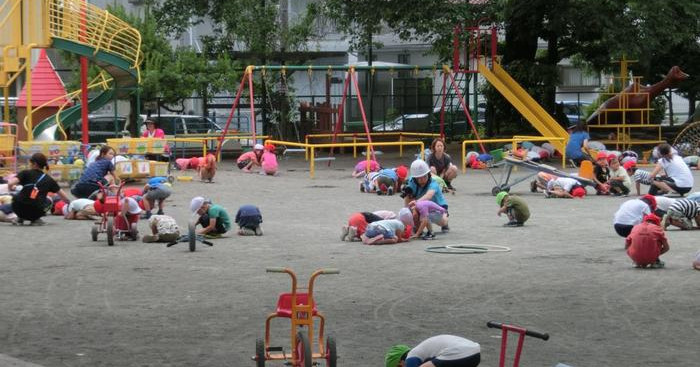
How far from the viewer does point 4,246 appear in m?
17.5

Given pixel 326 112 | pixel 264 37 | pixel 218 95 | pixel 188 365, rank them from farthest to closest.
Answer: pixel 218 95
pixel 264 37
pixel 326 112
pixel 188 365

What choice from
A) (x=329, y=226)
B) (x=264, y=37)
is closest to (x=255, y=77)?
(x=264, y=37)

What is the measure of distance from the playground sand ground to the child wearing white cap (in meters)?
12.4

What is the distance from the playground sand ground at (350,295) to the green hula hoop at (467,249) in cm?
20

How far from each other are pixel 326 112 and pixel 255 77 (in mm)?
7352

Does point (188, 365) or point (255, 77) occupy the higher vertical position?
point (255, 77)

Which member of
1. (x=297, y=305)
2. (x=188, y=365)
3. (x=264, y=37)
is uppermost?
(x=264, y=37)

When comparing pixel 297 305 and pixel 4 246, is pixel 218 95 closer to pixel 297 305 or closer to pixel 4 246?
pixel 4 246

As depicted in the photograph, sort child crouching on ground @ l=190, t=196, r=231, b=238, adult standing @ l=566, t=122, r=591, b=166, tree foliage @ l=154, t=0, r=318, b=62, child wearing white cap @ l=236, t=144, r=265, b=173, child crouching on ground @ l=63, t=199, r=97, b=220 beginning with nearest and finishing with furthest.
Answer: child crouching on ground @ l=190, t=196, r=231, b=238 → child crouching on ground @ l=63, t=199, r=97, b=220 → adult standing @ l=566, t=122, r=591, b=166 → child wearing white cap @ l=236, t=144, r=265, b=173 → tree foliage @ l=154, t=0, r=318, b=62

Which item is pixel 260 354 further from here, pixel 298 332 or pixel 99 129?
pixel 99 129

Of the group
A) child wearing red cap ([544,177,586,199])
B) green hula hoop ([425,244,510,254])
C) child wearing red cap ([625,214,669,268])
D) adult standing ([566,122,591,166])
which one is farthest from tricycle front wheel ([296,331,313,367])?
adult standing ([566,122,591,166])

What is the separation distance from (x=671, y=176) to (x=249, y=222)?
9.04m

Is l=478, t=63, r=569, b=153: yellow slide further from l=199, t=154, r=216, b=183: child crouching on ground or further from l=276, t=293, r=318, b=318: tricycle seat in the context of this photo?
l=276, t=293, r=318, b=318: tricycle seat

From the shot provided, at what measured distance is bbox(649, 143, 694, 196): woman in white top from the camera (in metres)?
23.4
